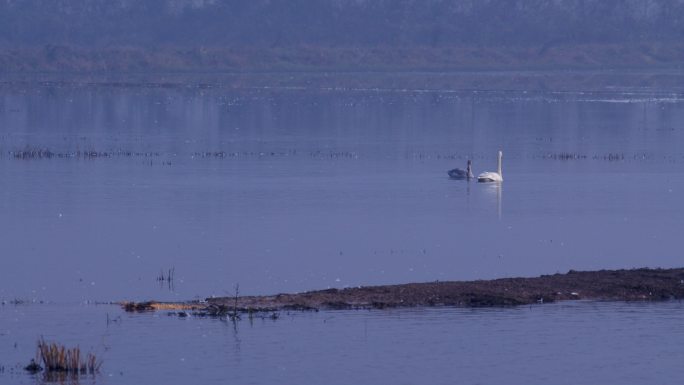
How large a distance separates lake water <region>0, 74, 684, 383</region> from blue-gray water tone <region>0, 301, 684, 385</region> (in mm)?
39

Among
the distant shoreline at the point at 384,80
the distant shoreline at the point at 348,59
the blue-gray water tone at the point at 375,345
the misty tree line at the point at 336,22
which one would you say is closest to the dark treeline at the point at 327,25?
the misty tree line at the point at 336,22

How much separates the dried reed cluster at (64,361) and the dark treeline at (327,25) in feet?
356

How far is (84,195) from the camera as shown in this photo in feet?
101

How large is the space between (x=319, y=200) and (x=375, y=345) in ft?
45.9

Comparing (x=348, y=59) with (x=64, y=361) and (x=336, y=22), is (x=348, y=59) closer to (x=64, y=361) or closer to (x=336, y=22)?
(x=336, y=22)

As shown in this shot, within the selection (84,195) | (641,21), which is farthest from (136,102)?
(641,21)

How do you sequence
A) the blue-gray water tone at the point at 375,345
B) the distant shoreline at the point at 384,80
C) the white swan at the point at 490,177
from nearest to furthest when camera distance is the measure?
the blue-gray water tone at the point at 375,345 → the white swan at the point at 490,177 → the distant shoreline at the point at 384,80

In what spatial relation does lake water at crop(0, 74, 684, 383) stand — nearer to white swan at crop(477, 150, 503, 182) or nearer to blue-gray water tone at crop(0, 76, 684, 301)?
blue-gray water tone at crop(0, 76, 684, 301)

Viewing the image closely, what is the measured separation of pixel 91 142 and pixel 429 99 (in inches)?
1199

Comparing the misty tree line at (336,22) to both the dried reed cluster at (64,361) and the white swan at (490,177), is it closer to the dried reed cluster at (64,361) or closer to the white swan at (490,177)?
the white swan at (490,177)

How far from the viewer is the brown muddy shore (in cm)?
1800

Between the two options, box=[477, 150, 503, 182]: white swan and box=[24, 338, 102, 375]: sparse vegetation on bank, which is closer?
box=[24, 338, 102, 375]: sparse vegetation on bank

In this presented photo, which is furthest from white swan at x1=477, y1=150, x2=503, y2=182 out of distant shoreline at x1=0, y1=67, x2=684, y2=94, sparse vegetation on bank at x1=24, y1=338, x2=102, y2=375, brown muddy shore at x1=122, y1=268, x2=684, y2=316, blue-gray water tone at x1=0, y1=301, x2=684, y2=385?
distant shoreline at x1=0, y1=67, x2=684, y2=94

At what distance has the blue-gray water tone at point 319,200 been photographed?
21344 mm
